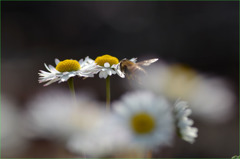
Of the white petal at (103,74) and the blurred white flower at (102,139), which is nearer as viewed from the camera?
the blurred white flower at (102,139)

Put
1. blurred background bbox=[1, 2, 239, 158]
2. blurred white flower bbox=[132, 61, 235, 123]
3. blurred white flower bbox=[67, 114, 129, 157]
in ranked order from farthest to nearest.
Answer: blurred background bbox=[1, 2, 239, 158] → blurred white flower bbox=[132, 61, 235, 123] → blurred white flower bbox=[67, 114, 129, 157]

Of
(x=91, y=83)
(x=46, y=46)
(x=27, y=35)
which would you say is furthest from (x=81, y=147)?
(x=27, y=35)

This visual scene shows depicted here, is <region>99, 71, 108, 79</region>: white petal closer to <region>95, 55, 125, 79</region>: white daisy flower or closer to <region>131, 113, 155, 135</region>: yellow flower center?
<region>95, 55, 125, 79</region>: white daisy flower

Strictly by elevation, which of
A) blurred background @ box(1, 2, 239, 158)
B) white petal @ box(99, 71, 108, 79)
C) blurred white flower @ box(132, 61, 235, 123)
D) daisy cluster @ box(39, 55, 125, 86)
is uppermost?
blurred background @ box(1, 2, 239, 158)

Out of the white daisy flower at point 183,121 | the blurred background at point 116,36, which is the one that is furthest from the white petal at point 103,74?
the blurred background at point 116,36

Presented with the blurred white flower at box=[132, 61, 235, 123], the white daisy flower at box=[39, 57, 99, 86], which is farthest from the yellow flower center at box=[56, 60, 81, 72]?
the blurred white flower at box=[132, 61, 235, 123]

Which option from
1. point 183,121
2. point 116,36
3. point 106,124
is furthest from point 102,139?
point 116,36

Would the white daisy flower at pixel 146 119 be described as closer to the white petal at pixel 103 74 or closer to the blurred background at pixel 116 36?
the white petal at pixel 103 74

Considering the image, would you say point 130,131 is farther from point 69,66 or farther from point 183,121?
point 69,66
